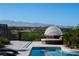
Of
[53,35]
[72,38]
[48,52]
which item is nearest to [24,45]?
[48,52]

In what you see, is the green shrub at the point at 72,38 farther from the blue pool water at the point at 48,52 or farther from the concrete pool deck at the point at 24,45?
the concrete pool deck at the point at 24,45

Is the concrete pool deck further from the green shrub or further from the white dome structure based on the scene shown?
the green shrub

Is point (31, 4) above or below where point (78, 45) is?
above

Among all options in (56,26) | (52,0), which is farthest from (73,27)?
(52,0)

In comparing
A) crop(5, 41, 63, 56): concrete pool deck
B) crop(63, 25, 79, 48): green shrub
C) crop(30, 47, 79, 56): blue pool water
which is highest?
crop(63, 25, 79, 48): green shrub

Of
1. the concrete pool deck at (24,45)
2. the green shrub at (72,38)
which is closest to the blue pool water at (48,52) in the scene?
the concrete pool deck at (24,45)

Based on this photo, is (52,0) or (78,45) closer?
(52,0)

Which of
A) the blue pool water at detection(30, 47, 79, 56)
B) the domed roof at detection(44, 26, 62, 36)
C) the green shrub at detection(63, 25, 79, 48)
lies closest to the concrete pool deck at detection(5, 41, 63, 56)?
the blue pool water at detection(30, 47, 79, 56)

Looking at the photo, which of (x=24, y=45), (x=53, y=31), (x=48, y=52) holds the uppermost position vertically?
(x=53, y=31)

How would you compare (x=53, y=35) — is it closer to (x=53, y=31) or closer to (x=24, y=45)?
(x=53, y=31)

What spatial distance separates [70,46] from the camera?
8.15m

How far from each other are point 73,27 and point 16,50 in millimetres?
1616

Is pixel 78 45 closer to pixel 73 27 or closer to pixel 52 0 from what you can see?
pixel 73 27

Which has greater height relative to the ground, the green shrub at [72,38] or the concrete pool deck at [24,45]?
the green shrub at [72,38]
